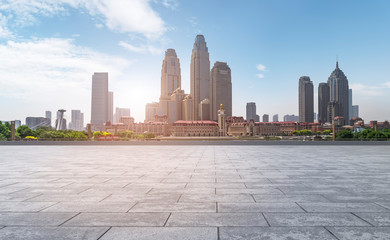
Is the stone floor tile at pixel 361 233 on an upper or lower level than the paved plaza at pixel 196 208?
upper

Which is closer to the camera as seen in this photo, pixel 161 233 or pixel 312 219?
pixel 161 233

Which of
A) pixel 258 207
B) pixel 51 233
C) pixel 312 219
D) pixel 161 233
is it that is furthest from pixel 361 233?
pixel 51 233

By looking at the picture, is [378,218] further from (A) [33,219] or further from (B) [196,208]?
(A) [33,219]

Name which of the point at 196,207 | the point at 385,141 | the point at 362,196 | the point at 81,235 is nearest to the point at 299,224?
the point at 196,207

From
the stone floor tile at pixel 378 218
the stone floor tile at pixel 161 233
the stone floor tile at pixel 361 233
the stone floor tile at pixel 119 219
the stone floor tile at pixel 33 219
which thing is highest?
the stone floor tile at pixel 361 233

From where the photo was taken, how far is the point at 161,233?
5305 millimetres

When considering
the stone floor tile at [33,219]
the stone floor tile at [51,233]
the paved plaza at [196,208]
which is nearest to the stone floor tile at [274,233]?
the paved plaza at [196,208]

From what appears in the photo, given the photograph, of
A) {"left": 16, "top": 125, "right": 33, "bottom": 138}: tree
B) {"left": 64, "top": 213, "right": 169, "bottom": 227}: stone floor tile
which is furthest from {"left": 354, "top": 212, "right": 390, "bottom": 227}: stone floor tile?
{"left": 16, "top": 125, "right": 33, "bottom": 138}: tree

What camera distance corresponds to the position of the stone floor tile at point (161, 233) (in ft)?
16.7

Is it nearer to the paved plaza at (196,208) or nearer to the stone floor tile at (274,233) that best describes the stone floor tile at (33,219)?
the paved plaza at (196,208)

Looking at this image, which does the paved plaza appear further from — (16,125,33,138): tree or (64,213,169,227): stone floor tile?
(16,125,33,138): tree

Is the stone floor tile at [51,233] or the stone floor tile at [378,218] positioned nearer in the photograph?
the stone floor tile at [51,233]

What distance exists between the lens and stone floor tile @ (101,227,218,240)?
201 inches

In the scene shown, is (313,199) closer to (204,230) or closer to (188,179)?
(204,230)
